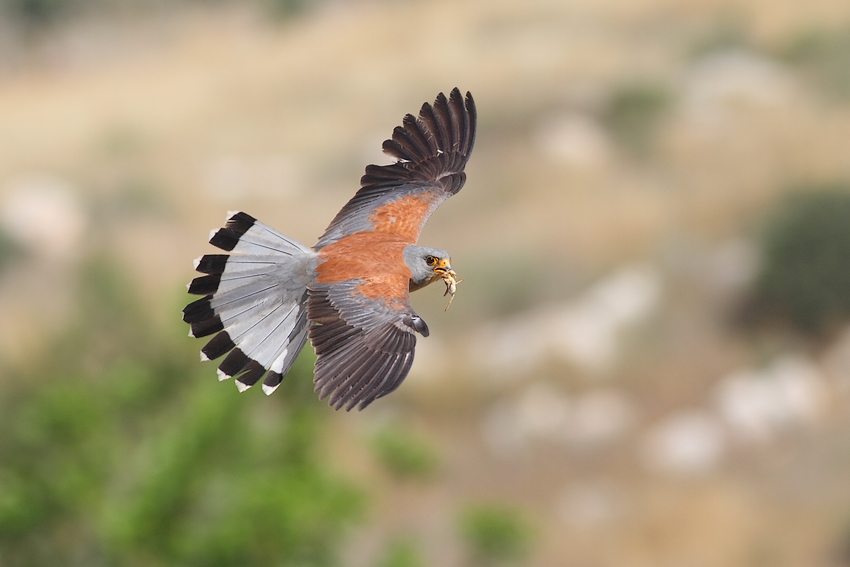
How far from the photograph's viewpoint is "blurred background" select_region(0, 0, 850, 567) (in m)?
14.4

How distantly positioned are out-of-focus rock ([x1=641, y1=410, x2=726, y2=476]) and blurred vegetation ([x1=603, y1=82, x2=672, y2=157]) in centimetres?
1072

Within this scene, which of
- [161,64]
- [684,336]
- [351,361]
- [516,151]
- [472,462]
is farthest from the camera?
[161,64]

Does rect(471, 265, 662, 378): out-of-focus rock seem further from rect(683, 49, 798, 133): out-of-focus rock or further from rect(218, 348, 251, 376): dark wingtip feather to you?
rect(218, 348, 251, 376): dark wingtip feather

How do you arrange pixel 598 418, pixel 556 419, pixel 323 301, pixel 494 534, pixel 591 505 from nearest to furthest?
pixel 323 301 < pixel 494 534 < pixel 591 505 < pixel 556 419 < pixel 598 418

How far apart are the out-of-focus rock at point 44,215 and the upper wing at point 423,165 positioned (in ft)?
75.3

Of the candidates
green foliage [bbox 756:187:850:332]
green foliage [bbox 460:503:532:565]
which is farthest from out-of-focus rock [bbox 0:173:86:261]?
green foliage [bbox 756:187:850:332]

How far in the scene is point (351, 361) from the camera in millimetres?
5207

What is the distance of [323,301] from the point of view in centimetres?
542

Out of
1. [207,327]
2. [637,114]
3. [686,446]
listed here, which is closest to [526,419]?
[686,446]

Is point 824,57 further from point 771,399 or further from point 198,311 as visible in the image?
point 198,311

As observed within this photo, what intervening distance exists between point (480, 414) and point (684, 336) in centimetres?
548

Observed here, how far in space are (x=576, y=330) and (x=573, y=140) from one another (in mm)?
8799

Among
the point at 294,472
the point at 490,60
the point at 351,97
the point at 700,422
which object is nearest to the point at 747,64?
the point at 490,60

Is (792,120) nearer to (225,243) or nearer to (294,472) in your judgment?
(294,472)
